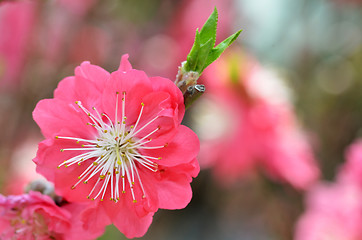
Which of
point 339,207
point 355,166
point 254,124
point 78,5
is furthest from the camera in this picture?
point 78,5

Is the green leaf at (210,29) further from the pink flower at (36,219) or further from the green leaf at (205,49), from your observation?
the pink flower at (36,219)

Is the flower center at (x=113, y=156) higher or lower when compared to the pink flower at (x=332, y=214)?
higher

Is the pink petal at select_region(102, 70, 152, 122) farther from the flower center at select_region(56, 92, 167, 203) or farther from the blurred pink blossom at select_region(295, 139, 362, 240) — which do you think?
the blurred pink blossom at select_region(295, 139, 362, 240)

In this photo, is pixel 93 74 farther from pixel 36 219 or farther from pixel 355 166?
pixel 355 166

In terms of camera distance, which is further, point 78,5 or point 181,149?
point 78,5

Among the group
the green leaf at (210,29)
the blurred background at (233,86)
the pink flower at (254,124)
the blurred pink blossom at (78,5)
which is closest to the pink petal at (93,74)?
the green leaf at (210,29)

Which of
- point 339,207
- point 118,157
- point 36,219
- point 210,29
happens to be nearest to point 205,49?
point 210,29

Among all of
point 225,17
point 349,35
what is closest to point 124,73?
point 225,17
